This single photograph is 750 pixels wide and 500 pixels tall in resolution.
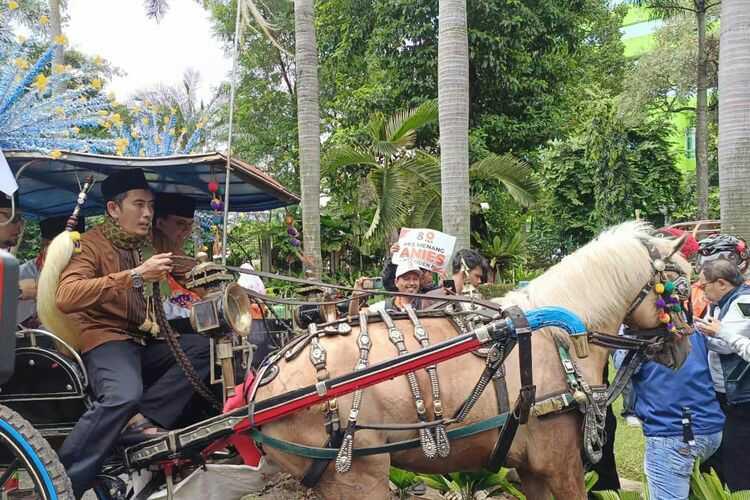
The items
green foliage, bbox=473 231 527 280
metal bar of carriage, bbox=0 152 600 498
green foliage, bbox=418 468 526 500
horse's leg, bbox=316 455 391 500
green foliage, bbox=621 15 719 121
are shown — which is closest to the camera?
metal bar of carriage, bbox=0 152 600 498

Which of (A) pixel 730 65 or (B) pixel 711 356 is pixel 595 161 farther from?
(B) pixel 711 356

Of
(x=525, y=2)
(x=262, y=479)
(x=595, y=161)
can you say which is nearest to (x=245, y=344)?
(x=262, y=479)

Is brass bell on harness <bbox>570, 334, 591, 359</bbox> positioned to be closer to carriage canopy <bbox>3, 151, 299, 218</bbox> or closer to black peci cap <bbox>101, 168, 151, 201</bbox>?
carriage canopy <bbox>3, 151, 299, 218</bbox>

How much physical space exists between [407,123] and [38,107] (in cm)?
818

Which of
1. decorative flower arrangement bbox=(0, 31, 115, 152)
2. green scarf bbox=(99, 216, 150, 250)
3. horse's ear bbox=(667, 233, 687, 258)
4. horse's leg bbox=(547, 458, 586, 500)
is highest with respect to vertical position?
decorative flower arrangement bbox=(0, 31, 115, 152)

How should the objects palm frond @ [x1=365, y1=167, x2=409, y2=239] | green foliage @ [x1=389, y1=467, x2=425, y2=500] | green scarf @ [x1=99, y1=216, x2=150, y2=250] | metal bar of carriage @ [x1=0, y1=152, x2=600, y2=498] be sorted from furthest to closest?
palm frond @ [x1=365, y1=167, x2=409, y2=239] → green foliage @ [x1=389, y1=467, x2=425, y2=500] → green scarf @ [x1=99, y1=216, x2=150, y2=250] → metal bar of carriage @ [x1=0, y1=152, x2=600, y2=498]

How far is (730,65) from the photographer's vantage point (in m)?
5.98

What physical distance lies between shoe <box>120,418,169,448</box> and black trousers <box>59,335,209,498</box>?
0.06 m

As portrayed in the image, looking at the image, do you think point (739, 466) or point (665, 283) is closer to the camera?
point (665, 283)

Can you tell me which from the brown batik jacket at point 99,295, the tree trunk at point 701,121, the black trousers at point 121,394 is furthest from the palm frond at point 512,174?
the brown batik jacket at point 99,295

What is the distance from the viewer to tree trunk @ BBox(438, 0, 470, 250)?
23.6 feet

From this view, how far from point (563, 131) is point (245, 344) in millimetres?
12603

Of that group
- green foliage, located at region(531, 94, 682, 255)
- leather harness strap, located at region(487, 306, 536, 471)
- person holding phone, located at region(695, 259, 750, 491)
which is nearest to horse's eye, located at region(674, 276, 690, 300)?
person holding phone, located at region(695, 259, 750, 491)

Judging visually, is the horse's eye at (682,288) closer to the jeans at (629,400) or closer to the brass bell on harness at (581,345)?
the brass bell on harness at (581,345)
